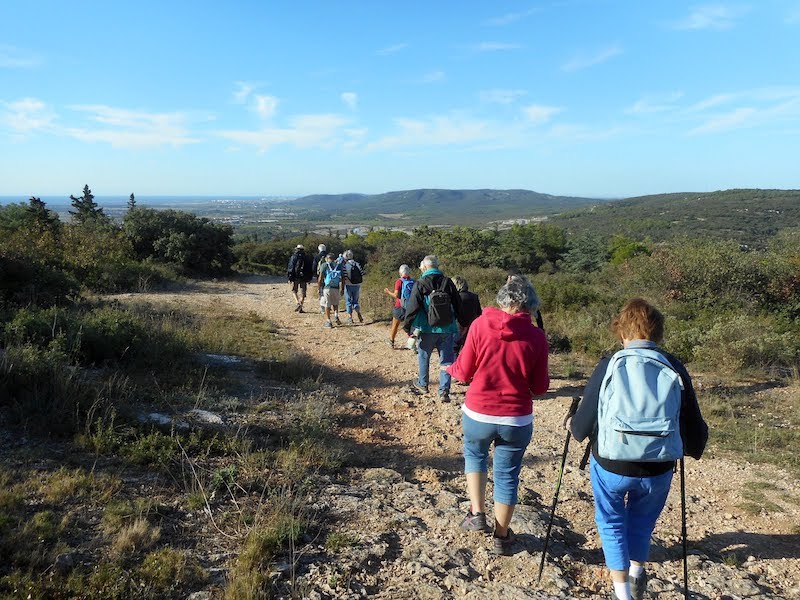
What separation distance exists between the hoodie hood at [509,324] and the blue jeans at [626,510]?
2.65ft

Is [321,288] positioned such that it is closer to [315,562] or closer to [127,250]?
[315,562]

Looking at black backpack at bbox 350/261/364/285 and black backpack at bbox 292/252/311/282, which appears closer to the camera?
black backpack at bbox 350/261/364/285

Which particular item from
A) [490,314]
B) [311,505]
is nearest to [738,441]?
[490,314]

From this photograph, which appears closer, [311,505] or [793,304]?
[311,505]

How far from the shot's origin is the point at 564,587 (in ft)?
9.27

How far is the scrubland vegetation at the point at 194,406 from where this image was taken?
2.70 meters

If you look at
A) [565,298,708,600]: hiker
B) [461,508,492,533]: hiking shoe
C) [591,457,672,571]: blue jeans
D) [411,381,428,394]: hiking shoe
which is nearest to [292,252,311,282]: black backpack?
[411,381,428,394]: hiking shoe

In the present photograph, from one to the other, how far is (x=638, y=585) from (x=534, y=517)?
3.03 feet

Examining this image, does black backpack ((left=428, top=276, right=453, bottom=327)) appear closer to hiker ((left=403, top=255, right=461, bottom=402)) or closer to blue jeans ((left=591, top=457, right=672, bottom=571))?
hiker ((left=403, top=255, right=461, bottom=402))

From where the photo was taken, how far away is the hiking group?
235 cm

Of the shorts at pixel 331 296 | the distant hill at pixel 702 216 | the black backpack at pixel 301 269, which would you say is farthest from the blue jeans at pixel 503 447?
the distant hill at pixel 702 216

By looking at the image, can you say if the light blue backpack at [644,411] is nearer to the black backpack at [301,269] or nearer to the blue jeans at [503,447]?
the blue jeans at [503,447]

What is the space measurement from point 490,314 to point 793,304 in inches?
453

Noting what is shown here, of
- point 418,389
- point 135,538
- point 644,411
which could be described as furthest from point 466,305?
point 135,538
